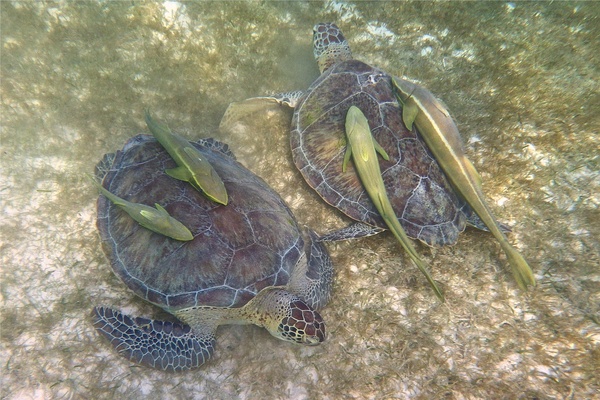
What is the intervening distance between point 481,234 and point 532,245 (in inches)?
16.8

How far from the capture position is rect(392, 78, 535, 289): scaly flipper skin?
113 inches

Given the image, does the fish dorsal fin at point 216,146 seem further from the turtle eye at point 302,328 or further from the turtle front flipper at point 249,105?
the turtle eye at point 302,328

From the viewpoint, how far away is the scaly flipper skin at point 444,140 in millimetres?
2861

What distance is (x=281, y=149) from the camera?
12.5ft

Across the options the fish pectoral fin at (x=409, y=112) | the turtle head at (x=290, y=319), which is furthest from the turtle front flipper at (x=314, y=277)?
the fish pectoral fin at (x=409, y=112)

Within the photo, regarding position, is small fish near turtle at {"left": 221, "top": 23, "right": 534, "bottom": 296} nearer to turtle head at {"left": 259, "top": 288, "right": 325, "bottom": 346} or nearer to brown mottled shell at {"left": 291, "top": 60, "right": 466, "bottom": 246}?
brown mottled shell at {"left": 291, "top": 60, "right": 466, "bottom": 246}

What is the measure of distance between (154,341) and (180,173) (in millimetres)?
1382

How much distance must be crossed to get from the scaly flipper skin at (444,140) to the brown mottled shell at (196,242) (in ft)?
5.25

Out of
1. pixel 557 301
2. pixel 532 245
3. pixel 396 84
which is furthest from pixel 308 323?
pixel 396 84

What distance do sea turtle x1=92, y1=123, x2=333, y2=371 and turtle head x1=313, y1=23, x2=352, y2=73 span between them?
7.47ft

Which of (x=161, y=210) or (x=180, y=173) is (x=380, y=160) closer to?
(x=180, y=173)

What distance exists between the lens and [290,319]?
2.42m

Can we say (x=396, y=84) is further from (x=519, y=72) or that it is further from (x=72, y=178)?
(x=72, y=178)

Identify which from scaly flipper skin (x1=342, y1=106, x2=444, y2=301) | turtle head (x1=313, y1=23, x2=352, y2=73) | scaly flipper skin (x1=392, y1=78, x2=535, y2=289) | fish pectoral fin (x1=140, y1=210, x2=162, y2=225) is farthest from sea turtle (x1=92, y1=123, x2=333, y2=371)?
turtle head (x1=313, y1=23, x2=352, y2=73)
